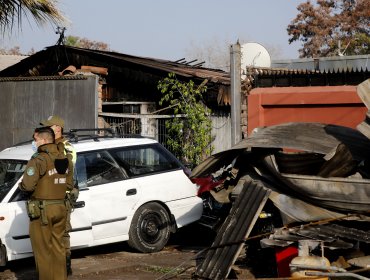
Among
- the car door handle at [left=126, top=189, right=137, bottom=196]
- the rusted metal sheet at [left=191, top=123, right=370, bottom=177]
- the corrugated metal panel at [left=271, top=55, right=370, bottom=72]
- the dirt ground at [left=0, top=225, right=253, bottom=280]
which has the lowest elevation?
the dirt ground at [left=0, top=225, right=253, bottom=280]

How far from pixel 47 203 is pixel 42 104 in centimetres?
775

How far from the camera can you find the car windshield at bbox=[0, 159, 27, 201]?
30.7 ft

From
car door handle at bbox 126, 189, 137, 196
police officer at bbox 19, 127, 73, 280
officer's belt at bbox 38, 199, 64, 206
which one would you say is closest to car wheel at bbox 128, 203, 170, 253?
car door handle at bbox 126, 189, 137, 196

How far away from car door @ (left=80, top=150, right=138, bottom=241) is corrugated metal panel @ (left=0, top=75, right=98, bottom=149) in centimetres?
445

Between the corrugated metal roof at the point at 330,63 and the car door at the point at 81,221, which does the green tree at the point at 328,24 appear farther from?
the car door at the point at 81,221

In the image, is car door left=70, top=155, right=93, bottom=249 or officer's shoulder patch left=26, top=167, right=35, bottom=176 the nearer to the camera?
officer's shoulder patch left=26, top=167, right=35, bottom=176

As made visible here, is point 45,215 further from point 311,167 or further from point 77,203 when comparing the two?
point 311,167

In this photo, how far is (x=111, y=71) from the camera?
53.0 feet

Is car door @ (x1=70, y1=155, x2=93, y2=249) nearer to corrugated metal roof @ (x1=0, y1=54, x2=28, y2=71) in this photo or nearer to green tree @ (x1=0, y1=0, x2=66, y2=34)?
green tree @ (x1=0, y1=0, x2=66, y2=34)

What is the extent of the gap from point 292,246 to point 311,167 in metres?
0.95

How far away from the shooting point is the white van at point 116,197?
360 inches

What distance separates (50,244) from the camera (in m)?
7.82

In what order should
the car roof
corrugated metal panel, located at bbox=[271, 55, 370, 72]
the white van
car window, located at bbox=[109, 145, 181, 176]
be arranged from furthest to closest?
corrugated metal panel, located at bbox=[271, 55, 370, 72], car window, located at bbox=[109, 145, 181, 176], the car roof, the white van

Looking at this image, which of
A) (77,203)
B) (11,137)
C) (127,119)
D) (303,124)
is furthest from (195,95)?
(303,124)
